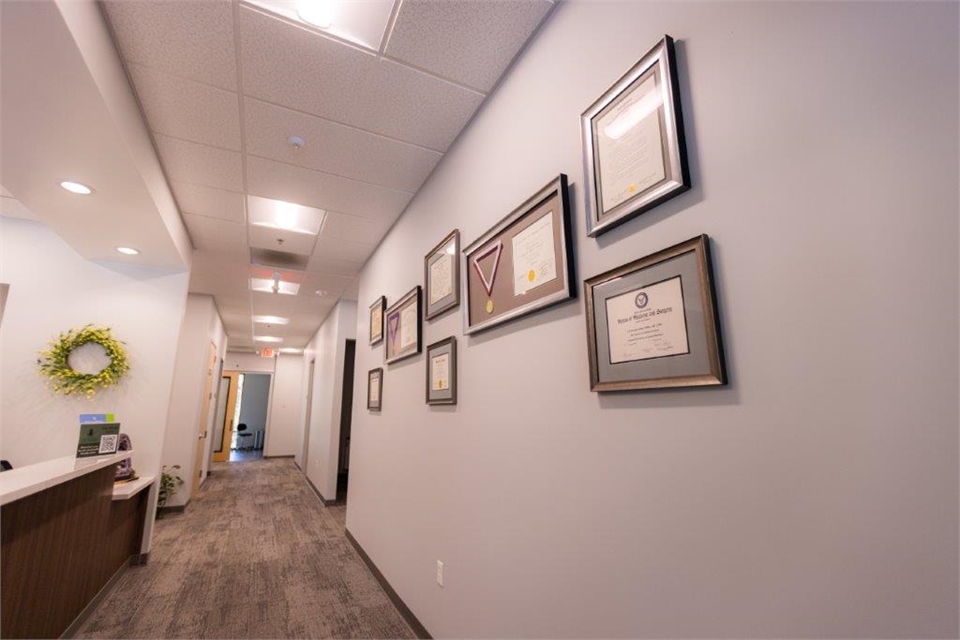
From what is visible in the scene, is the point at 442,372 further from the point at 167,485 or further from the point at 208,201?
the point at 167,485

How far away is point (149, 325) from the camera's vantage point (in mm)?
3410

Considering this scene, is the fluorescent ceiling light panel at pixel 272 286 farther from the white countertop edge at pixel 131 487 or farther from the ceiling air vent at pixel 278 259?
the white countertop edge at pixel 131 487

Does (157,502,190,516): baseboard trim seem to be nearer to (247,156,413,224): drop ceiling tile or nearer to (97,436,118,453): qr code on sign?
(97,436,118,453): qr code on sign

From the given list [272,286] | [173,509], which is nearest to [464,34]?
[272,286]

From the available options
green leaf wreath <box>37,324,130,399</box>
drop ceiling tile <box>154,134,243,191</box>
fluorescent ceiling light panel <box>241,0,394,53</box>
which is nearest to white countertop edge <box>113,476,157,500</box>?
green leaf wreath <box>37,324,130,399</box>

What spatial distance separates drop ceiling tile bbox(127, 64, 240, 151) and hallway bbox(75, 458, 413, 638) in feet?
8.46

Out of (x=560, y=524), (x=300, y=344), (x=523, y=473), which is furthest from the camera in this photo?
(x=300, y=344)

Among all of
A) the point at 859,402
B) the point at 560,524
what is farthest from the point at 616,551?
the point at 859,402

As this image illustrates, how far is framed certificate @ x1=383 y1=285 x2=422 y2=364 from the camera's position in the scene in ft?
8.33

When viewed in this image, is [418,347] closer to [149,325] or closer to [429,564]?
[429,564]

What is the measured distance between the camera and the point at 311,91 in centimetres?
196

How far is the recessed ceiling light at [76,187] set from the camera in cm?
221

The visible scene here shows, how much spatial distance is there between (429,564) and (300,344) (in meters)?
7.95

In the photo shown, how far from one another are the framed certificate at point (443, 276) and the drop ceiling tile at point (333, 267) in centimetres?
203
